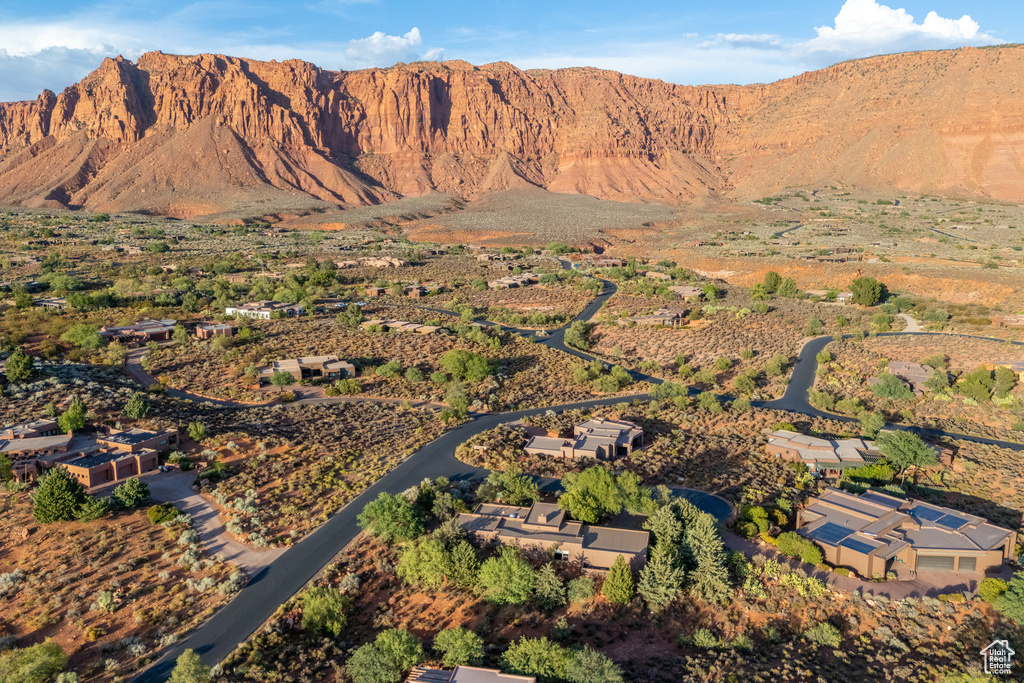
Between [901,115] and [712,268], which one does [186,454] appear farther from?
[901,115]

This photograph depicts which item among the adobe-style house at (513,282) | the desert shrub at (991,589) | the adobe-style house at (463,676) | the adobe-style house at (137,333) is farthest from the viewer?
the adobe-style house at (513,282)

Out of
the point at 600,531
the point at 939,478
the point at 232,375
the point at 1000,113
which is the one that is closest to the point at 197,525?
the point at 600,531

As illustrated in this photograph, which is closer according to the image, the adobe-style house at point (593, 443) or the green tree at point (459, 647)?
the green tree at point (459, 647)

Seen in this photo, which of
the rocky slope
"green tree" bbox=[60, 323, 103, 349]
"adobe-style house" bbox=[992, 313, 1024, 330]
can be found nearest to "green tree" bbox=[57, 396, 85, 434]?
"green tree" bbox=[60, 323, 103, 349]

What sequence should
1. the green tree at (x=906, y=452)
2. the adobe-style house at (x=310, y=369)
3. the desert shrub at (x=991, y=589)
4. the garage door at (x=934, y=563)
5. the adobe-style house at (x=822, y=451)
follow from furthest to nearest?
1. the adobe-style house at (x=310, y=369)
2. the adobe-style house at (x=822, y=451)
3. the green tree at (x=906, y=452)
4. the garage door at (x=934, y=563)
5. the desert shrub at (x=991, y=589)

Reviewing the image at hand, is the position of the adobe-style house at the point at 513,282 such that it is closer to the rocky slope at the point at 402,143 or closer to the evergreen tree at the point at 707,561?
the evergreen tree at the point at 707,561

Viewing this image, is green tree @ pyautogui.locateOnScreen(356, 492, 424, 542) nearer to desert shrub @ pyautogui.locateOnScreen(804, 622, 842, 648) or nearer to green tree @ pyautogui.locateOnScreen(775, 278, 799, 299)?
desert shrub @ pyautogui.locateOnScreen(804, 622, 842, 648)

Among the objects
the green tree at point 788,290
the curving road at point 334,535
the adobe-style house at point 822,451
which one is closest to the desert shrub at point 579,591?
the curving road at point 334,535
